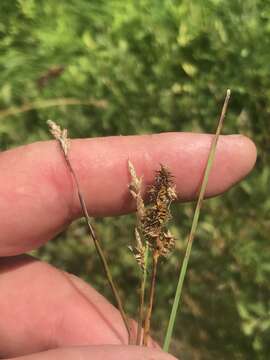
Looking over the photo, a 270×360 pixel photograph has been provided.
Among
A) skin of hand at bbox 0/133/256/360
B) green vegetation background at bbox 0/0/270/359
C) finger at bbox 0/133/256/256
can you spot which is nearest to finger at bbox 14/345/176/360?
skin of hand at bbox 0/133/256/360

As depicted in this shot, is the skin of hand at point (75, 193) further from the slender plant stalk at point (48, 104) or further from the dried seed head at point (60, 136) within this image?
the slender plant stalk at point (48, 104)

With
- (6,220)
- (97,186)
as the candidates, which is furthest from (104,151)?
(6,220)

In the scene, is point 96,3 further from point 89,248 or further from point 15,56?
point 89,248

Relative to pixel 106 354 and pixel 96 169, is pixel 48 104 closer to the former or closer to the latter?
pixel 96 169

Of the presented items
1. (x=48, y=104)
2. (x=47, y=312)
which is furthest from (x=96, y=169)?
(x=48, y=104)

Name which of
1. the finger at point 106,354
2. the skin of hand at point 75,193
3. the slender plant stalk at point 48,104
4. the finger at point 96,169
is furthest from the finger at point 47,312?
the slender plant stalk at point 48,104

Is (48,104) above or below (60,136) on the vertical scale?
above
